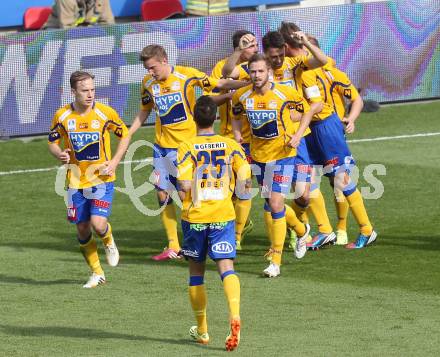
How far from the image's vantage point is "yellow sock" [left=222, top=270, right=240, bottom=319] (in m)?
9.93

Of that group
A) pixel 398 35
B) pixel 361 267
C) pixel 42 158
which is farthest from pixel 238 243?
pixel 398 35

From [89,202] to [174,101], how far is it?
75.2 inches

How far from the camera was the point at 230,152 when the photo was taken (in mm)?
10320

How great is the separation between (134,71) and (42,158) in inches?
105

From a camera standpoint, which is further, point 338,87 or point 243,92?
point 338,87

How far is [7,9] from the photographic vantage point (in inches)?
1013

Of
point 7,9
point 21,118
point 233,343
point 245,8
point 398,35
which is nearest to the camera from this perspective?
point 233,343

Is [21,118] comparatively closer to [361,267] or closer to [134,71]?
[134,71]

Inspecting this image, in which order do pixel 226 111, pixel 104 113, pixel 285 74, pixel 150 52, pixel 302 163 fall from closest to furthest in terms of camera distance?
pixel 104 113 → pixel 150 52 → pixel 285 74 → pixel 302 163 → pixel 226 111

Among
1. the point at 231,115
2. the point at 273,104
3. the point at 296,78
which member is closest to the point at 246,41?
the point at 296,78

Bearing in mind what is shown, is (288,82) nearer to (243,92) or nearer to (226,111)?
(243,92)

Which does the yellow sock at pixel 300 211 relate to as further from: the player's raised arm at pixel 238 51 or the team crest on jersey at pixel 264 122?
the player's raised arm at pixel 238 51

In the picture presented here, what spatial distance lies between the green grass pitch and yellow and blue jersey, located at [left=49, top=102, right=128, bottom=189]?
1180 mm

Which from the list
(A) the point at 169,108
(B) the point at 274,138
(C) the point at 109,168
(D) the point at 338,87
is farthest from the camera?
(D) the point at 338,87
